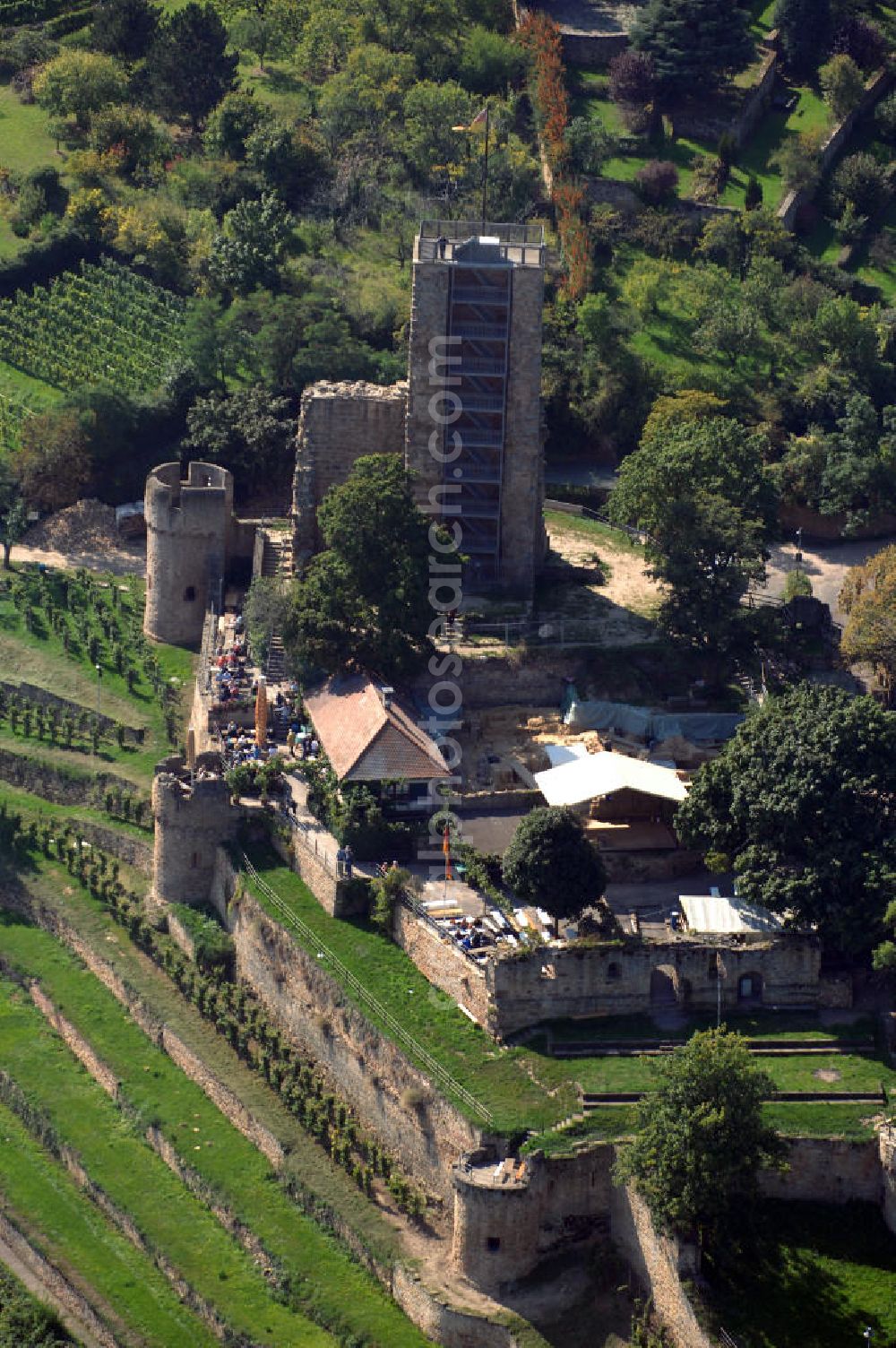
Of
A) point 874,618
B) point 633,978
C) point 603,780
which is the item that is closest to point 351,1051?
point 633,978

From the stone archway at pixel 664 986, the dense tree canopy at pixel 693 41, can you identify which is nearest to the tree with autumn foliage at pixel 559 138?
the dense tree canopy at pixel 693 41

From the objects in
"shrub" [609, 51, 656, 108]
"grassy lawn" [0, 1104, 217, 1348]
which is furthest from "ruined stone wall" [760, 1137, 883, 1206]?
"shrub" [609, 51, 656, 108]

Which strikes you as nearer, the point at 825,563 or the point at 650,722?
the point at 650,722

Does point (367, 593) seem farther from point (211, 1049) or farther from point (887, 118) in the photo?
point (887, 118)

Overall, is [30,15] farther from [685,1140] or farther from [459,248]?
[685,1140]

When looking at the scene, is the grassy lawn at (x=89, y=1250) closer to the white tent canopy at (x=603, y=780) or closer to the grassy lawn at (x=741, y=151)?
the white tent canopy at (x=603, y=780)
